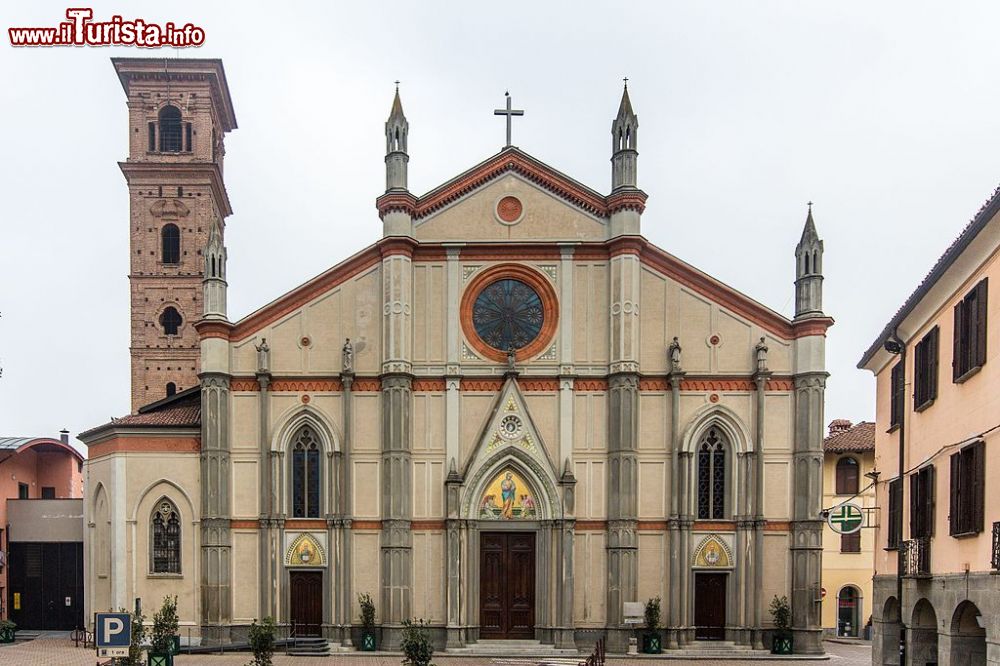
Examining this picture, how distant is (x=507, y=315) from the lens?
104 feet

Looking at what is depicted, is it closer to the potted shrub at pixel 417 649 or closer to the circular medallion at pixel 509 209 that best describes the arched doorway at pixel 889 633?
the potted shrub at pixel 417 649

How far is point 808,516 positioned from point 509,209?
50.6 feet

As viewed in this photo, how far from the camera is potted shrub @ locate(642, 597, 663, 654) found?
2941 cm

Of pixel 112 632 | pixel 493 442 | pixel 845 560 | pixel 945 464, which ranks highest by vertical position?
pixel 945 464

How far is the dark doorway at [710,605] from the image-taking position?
99.1ft

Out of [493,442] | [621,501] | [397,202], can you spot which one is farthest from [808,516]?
[397,202]

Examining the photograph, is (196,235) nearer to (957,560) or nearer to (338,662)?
(338,662)

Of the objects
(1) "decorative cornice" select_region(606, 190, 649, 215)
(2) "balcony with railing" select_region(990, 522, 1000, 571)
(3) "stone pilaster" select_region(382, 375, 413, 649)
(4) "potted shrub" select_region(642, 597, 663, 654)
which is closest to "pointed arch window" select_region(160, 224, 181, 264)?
(3) "stone pilaster" select_region(382, 375, 413, 649)

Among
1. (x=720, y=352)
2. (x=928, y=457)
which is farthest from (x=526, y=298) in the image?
(x=928, y=457)

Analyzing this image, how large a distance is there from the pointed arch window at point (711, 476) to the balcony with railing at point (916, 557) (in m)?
11.4

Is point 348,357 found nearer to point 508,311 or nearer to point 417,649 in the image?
point 508,311

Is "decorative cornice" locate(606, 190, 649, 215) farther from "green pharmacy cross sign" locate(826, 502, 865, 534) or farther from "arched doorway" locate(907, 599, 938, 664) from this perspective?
"arched doorway" locate(907, 599, 938, 664)

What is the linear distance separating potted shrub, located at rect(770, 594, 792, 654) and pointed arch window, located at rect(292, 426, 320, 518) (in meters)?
16.8

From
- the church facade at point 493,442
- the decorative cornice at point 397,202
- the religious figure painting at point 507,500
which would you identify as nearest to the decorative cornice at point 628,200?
the church facade at point 493,442
